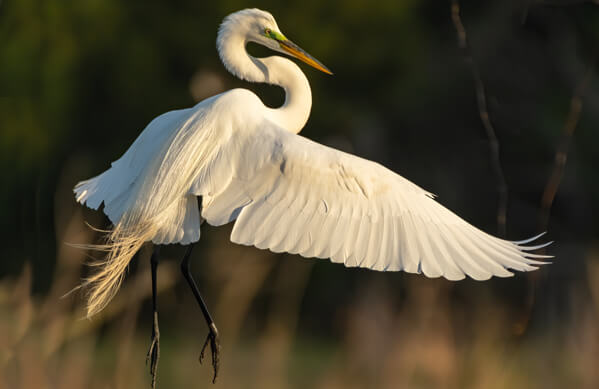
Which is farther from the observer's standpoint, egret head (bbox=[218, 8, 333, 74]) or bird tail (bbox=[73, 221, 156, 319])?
egret head (bbox=[218, 8, 333, 74])

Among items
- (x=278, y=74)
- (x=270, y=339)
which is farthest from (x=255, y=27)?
(x=270, y=339)

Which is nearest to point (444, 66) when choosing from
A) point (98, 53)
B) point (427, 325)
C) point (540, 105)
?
point (540, 105)

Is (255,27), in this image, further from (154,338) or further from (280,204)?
(154,338)

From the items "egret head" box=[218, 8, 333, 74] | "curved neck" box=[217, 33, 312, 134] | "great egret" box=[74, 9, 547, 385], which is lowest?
"great egret" box=[74, 9, 547, 385]

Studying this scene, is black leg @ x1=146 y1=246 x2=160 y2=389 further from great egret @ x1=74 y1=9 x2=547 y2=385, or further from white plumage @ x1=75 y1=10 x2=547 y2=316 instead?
white plumage @ x1=75 y1=10 x2=547 y2=316

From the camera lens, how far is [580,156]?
9906 mm

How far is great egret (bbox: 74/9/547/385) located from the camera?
2359 millimetres

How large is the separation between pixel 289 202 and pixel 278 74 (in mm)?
619

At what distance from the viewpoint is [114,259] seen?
8.70 feet

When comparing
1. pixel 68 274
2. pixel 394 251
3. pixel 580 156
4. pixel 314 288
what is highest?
pixel 580 156

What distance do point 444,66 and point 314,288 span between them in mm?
2936

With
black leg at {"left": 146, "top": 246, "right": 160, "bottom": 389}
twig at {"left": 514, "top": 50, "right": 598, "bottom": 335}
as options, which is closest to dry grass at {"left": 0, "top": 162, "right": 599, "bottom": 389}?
twig at {"left": 514, "top": 50, "right": 598, "bottom": 335}

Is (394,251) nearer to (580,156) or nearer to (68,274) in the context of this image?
(68,274)

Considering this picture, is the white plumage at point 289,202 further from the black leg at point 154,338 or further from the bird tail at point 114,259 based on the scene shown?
the black leg at point 154,338
